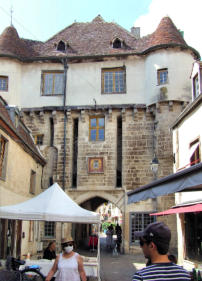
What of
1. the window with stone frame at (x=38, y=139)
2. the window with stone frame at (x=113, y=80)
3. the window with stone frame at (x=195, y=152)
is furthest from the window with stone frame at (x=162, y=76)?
the window with stone frame at (x=38, y=139)

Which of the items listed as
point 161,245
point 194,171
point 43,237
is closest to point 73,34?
point 43,237

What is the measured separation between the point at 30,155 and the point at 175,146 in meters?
6.49

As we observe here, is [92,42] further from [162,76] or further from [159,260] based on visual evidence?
[159,260]

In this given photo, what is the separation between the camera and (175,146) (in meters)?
15.9

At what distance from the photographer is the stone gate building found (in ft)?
64.8

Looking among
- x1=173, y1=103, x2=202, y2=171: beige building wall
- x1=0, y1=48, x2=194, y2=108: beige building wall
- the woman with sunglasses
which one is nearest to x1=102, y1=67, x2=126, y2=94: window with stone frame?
x1=0, y1=48, x2=194, y2=108: beige building wall

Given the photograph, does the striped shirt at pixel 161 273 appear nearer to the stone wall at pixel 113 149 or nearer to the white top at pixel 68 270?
the white top at pixel 68 270

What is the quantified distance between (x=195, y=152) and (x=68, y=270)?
9.54 m

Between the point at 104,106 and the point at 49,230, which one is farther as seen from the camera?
the point at 104,106

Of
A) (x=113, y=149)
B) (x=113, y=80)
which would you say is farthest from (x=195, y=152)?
(x=113, y=80)

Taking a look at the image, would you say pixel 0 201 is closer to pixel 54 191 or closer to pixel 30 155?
pixel 54 191

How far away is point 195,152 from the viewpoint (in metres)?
13.5

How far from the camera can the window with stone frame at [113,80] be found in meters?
21.2

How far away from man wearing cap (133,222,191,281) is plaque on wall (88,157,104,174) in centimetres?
1766
